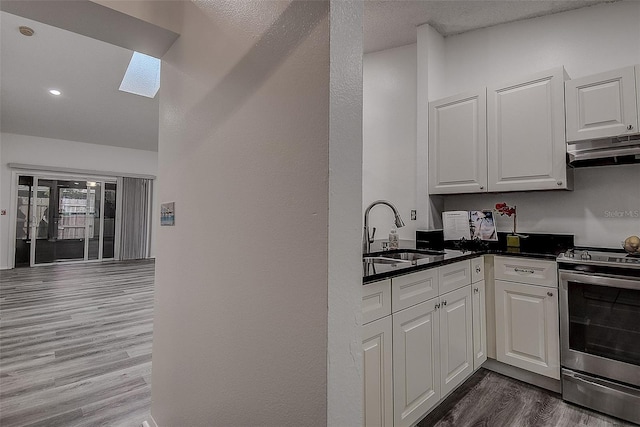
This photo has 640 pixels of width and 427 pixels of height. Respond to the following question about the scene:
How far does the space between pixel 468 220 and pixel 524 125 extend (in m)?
0.85

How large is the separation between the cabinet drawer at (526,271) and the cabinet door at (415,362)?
881mm

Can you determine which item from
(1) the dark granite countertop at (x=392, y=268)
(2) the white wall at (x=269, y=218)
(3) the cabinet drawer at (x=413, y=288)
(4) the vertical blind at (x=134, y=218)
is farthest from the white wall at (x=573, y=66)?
(4) the vertical blind at (x=134, y=218)

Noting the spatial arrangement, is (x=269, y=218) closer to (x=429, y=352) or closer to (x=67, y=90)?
(x=429, y=352)

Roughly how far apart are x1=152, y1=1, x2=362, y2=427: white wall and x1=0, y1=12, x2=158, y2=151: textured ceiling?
110 inches

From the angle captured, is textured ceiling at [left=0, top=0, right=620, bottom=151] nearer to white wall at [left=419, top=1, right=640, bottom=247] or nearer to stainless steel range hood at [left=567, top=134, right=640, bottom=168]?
white wall at [left=419, top=1, right=640, bottom=247]

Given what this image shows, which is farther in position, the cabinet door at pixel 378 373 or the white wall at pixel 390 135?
the white wall at pixel 390 135

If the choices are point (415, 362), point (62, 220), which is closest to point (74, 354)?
point (415, 362)

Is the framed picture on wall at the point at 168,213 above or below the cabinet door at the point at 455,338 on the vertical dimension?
above

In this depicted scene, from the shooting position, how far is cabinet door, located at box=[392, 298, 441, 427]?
1.45 m

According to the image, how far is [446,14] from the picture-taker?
273 cm

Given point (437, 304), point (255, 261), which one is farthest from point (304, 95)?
point (437, 304)

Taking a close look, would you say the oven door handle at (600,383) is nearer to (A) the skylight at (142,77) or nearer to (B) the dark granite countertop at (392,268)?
(B) the dark granite countertop at (392,268)

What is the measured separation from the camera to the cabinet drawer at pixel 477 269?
2.16 m

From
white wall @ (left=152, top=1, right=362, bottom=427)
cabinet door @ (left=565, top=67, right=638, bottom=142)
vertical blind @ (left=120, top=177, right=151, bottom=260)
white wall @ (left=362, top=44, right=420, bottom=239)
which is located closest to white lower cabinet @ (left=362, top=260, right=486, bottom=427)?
white wall @ (left=152, top=1, right=362, bottom=427)
